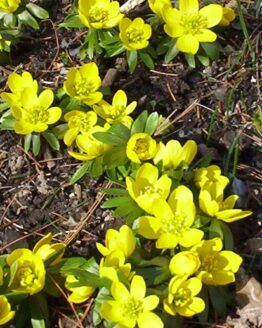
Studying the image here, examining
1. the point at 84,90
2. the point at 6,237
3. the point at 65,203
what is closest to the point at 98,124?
the point at 84,90

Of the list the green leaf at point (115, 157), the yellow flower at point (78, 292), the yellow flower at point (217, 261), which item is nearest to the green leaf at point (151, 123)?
the green leaf at point (115, 157)

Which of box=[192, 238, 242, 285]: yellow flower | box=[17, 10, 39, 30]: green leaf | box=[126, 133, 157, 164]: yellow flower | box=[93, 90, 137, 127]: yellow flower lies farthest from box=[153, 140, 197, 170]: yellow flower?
box=[17, 10, 39, 30]: green leaf

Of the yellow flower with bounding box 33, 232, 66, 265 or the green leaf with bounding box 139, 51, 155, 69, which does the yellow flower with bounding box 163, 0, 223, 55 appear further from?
the yellow flower with bounding box 33, 232, 66, 265

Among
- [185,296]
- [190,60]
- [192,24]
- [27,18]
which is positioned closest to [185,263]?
[185,296]

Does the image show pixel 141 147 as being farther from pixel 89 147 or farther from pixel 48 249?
pixel 48 249

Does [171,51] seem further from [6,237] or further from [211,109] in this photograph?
[6,237]
